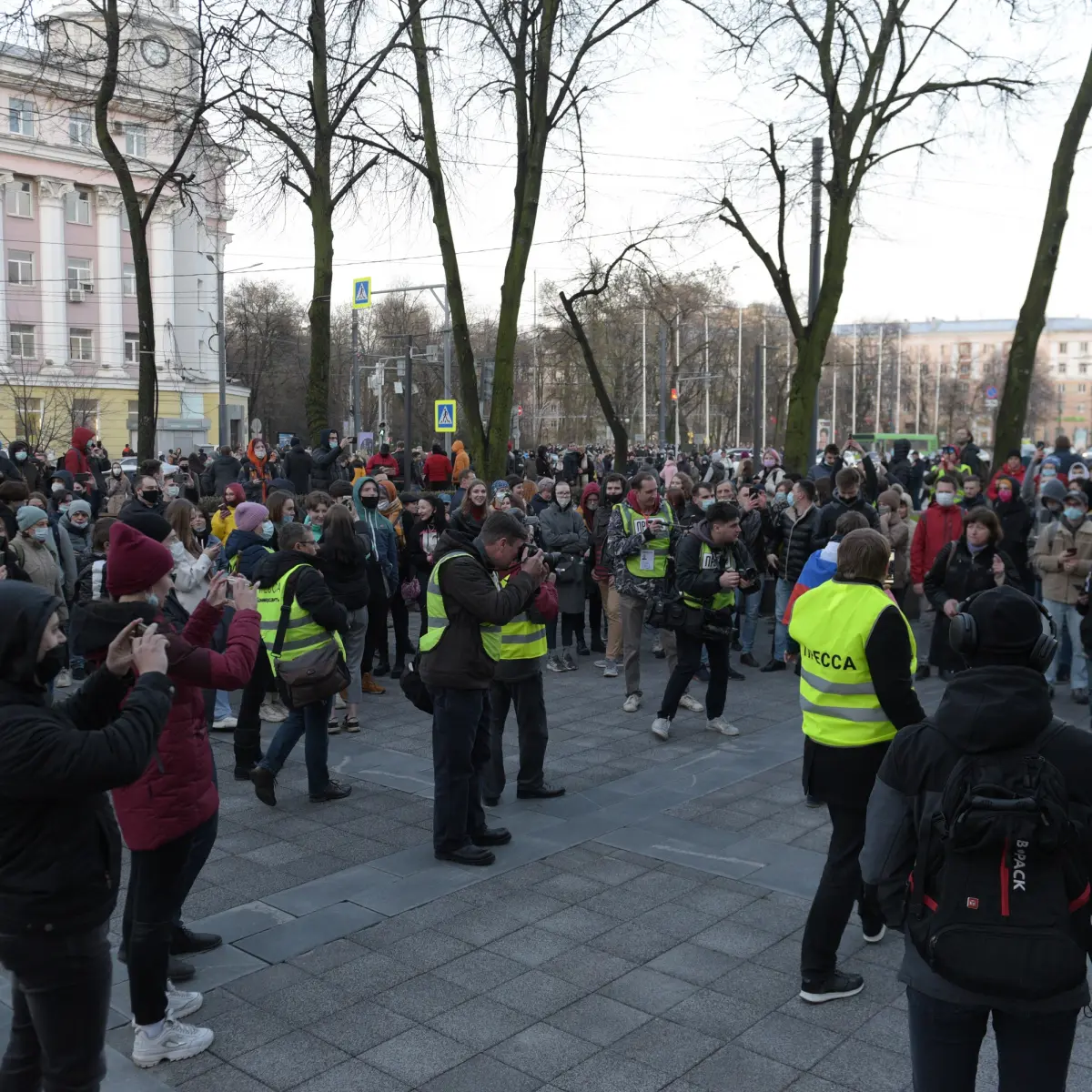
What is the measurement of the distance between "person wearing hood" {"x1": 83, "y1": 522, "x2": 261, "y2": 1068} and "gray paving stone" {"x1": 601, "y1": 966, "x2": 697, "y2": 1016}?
1644mm

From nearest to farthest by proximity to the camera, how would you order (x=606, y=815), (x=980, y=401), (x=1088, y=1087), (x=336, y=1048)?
(x=1088, y=1087) < (x=336, y=1048) < (x=606, y=815) < (x=980, y=401)

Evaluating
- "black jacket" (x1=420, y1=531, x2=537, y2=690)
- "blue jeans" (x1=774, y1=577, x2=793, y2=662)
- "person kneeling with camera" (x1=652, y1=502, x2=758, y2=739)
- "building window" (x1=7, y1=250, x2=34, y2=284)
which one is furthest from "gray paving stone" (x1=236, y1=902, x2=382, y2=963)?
"building window" (x1=7, y1=250, x2=34, y2=284)

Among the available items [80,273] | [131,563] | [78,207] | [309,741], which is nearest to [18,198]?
[78,207]

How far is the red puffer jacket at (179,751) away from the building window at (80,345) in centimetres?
5762

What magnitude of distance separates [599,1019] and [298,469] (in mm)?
13463

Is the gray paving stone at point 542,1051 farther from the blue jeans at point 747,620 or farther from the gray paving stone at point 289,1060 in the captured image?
the blue jeans at point 747,620

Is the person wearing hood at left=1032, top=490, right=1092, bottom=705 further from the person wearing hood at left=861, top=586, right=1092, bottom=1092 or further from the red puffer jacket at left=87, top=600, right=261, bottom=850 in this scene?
the red puffer jacket at left=87, top=600, right=261, bottom=850

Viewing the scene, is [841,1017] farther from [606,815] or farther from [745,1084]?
[606,815]

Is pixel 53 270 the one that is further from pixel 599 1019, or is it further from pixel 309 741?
pixel 599 1019

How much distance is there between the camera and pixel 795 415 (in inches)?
722

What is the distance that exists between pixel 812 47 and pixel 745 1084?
17.0m

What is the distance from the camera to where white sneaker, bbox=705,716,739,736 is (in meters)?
9.00

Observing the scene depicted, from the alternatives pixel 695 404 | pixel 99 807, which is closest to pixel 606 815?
pixel 99 807

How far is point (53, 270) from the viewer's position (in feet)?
181
